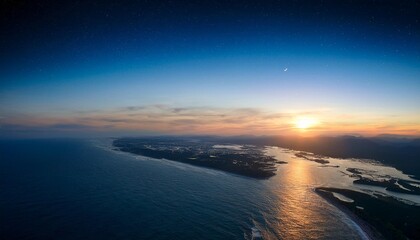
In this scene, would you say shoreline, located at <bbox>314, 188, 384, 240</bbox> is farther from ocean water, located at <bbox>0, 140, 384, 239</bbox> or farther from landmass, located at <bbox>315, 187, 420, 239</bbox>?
ocean water, located at <bbox>0, 140, 384, 239</bbox>

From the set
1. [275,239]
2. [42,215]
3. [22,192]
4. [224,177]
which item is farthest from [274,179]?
[22,192]

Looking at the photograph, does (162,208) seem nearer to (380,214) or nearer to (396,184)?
(380,214)

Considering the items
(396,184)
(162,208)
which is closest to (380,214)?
(396,184)

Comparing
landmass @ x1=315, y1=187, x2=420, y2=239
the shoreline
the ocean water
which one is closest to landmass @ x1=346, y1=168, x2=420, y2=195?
landmass @ x1=315, y1=187, x2=420, y2=239

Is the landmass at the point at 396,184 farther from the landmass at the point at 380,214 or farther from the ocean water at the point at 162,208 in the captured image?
the ocean water at the point at 162,208

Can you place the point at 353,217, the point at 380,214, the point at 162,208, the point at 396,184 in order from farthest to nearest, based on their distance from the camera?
the point at 396,184
the point at 162,208
the point at 380,214
the point at 353,217

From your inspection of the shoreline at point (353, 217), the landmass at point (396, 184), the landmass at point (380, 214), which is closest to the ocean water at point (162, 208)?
the shoreline at point (353, 217)

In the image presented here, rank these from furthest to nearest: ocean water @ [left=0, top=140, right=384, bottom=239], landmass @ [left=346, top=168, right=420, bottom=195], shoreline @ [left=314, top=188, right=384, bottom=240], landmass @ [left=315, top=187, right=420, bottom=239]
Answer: landmass @ [left=346, top=168, right=420, bottom=195] < landmass @ [left=315, top=187, right=420, bottom=239] < shoreline @ [left=314, top=188, right=384, bottom=240] < ocean water @ [left=0, top=140, right=384, bottom=239]
